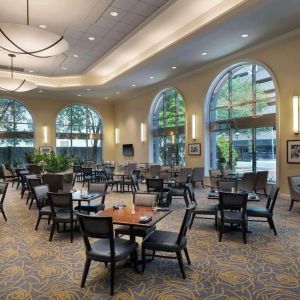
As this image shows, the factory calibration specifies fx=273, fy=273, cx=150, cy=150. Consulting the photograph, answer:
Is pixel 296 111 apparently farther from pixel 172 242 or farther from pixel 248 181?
pixel 172 242

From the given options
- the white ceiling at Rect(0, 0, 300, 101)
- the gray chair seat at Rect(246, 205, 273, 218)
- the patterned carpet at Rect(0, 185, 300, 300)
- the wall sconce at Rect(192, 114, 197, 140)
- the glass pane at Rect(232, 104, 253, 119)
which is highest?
the white ceiling at Rect(0, 0, 300, 101)

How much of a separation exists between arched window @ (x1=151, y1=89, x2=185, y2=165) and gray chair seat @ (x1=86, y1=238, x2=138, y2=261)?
967cm

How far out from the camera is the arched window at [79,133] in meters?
16.9

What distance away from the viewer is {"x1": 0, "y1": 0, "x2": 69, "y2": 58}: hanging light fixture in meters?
5.16

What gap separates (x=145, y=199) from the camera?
4773 millimetres

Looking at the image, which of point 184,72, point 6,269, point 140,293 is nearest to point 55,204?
point 6,269

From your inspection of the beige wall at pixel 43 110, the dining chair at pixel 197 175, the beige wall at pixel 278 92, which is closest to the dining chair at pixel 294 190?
the beige wall at pixel 278 92

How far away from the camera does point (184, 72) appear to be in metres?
11.8

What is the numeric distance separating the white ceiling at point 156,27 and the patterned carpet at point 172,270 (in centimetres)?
510

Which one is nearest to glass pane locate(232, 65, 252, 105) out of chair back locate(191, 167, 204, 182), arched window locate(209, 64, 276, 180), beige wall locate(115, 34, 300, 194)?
arched window locate(209, 64, 276, 180)

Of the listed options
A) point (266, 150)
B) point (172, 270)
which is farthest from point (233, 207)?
point (266, 150)

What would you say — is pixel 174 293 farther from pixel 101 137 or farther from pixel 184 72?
pixel 101 137

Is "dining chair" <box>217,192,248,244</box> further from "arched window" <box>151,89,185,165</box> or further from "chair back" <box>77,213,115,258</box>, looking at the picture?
"arched window" <box>151,89,185,165</box>

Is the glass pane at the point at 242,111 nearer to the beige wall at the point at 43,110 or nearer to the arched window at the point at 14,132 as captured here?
the beige wall at the point at 43,110
